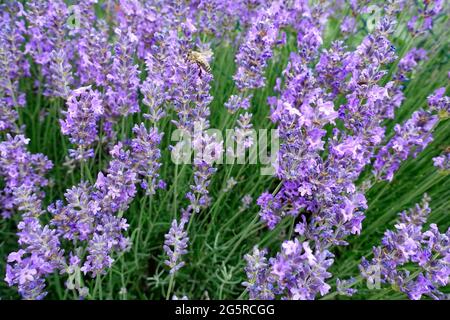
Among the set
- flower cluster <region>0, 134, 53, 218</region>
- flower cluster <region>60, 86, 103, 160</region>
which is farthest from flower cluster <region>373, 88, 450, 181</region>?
flower cluster <region>0, 134, 53, 218</region>

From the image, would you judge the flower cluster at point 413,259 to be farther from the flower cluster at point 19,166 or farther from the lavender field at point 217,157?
the flower cluster at point 19,166

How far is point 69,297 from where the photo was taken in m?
1.96

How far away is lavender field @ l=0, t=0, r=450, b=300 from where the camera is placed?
4.73ft

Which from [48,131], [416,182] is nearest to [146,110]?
[48,131]

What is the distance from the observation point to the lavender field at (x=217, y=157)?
1.44m

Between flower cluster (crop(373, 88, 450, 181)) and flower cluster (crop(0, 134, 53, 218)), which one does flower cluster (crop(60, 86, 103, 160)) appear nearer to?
flower cluster (crop(0, 134, 53, 218))

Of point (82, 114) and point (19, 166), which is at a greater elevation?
point (82, 114)

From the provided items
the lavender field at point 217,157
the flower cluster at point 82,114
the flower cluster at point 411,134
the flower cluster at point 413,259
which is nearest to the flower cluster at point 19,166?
the lavender field at point 217,157

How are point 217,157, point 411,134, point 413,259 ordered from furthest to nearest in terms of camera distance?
point 411,134, point 217,157, point 413,259

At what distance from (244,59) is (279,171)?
0.54m

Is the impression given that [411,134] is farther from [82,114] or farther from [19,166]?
[19,166]

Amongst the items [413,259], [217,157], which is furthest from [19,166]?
[413,259]

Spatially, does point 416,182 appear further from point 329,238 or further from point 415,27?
point 329,238

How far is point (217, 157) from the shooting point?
1637 millimetres
